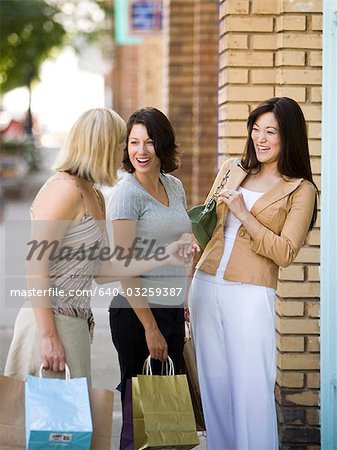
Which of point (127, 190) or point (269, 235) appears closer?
point (269, 235)

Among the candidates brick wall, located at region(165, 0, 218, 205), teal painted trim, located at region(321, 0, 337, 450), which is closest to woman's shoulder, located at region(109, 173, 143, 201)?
teal painted trim, located at region(321, 0, 337, 450)

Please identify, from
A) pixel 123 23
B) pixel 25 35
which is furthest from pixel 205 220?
pixel 25 35

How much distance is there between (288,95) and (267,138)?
3.33 ft

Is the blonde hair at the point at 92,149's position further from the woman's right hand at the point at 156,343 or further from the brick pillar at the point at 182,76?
the brick pillar at the point at 182,76

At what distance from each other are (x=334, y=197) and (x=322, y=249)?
257 millimetres

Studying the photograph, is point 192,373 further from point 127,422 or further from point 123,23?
point 123,23

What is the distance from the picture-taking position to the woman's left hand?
3.68m

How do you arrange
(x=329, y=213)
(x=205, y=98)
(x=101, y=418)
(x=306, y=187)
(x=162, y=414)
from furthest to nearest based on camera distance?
(x=205, y=98) → (x=329, y=213) → (x=306, y=187) → (x=162, y=414) → (x=101, y=418)

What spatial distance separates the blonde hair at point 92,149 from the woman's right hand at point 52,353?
2.03 feet

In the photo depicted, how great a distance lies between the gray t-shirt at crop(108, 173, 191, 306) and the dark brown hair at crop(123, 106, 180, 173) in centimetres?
15

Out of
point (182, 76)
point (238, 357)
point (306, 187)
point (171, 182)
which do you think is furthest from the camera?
point (182, 76)

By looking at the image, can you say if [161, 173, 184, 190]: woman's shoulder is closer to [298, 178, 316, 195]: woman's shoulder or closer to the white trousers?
the white trousers

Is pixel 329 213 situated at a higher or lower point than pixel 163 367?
higher

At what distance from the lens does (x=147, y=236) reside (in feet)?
12.6
